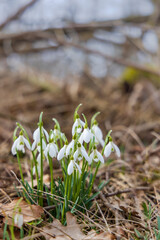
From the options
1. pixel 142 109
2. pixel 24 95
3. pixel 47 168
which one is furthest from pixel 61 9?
pixel 47 168

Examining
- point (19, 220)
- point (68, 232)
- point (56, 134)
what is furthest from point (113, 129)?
point (19, 220)

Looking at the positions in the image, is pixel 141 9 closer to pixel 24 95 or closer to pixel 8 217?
pixel 24 95

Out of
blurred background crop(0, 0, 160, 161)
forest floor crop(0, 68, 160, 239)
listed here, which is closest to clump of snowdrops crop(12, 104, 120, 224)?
forest floor crop(0, 68, 160, 239)

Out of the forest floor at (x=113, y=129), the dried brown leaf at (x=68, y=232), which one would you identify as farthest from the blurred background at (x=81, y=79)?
the dried brown leaf at (x=68, y=232)

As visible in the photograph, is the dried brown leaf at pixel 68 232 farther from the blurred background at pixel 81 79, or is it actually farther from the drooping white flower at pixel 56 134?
→ the blurred background at pixel 81 79

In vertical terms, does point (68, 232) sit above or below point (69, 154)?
below

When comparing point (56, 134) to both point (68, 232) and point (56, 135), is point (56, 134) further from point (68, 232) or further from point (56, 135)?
point (68, 232)

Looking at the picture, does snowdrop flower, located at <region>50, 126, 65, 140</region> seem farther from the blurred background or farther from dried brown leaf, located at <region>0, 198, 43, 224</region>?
the blurred background
